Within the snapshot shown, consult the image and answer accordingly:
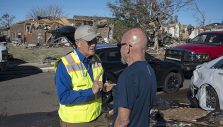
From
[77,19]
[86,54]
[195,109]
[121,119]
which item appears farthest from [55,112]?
[77,19]

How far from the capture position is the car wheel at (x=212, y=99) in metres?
8.45

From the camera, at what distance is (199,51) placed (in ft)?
47.8

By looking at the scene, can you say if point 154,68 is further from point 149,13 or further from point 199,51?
point 149,13

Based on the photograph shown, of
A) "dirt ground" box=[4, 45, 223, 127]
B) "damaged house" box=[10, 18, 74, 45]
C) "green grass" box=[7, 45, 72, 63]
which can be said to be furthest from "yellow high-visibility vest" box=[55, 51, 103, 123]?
"damaged house" box=[10, 18, 74, 45]

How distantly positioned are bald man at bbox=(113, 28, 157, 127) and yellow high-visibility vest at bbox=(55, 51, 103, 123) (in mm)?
Result: 682

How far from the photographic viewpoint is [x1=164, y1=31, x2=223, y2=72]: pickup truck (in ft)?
47.4

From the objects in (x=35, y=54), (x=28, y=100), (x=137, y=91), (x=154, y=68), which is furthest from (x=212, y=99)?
(x=35, y=54)

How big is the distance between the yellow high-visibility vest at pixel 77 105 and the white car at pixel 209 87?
5.27m

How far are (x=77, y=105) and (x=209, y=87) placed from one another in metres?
5.71

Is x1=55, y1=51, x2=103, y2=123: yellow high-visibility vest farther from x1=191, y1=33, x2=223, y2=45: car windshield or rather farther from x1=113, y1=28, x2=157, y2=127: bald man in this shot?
x1=191, y1=33, x2=223, y2=45: car windshield

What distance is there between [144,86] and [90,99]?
89 centimetres

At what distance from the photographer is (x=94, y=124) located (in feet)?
12.7

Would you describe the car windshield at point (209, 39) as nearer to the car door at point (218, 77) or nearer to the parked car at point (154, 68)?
the parked car at point (154, 68)

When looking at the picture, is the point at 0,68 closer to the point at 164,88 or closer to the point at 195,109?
the point at 164,88
